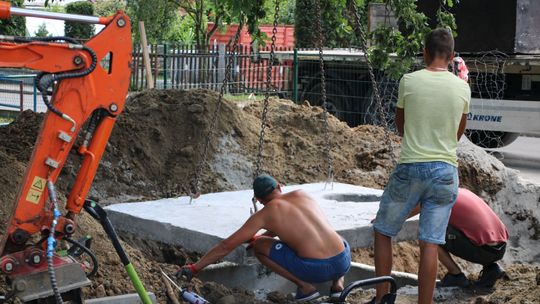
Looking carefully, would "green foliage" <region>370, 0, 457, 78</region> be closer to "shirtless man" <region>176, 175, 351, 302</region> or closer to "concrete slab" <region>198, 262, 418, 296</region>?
"concrete slab" <region>198, 262, 418, 296</region>

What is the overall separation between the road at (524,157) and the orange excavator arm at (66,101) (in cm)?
1021

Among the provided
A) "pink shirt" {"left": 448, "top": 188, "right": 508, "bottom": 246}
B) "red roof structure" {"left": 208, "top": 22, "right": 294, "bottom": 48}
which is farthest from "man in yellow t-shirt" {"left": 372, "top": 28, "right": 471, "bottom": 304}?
"red roof structure" {"left": 208, "top": 22, "right": 294, "bottom": 48}

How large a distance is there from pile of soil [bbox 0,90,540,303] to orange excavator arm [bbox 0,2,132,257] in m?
4.21

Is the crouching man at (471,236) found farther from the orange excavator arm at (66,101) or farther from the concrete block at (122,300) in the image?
the orange excavator arm at (66,101)

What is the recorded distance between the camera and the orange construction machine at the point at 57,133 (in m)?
4.79

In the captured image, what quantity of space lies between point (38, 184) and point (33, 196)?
71 mm

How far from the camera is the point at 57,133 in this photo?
490 centimetres

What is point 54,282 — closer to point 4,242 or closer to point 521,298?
point 4,242

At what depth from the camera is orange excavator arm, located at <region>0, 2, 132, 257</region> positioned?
4816mm

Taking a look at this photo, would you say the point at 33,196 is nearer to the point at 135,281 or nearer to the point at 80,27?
the point at 135,281

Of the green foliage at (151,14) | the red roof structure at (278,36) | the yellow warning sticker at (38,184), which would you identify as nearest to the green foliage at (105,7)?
the red roof structure at (278,36)

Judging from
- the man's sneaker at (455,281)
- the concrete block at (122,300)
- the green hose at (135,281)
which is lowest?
the man's sneaker at (455,281)

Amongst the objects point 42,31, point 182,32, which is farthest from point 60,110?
point 42,31

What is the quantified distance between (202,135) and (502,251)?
4603 mm
